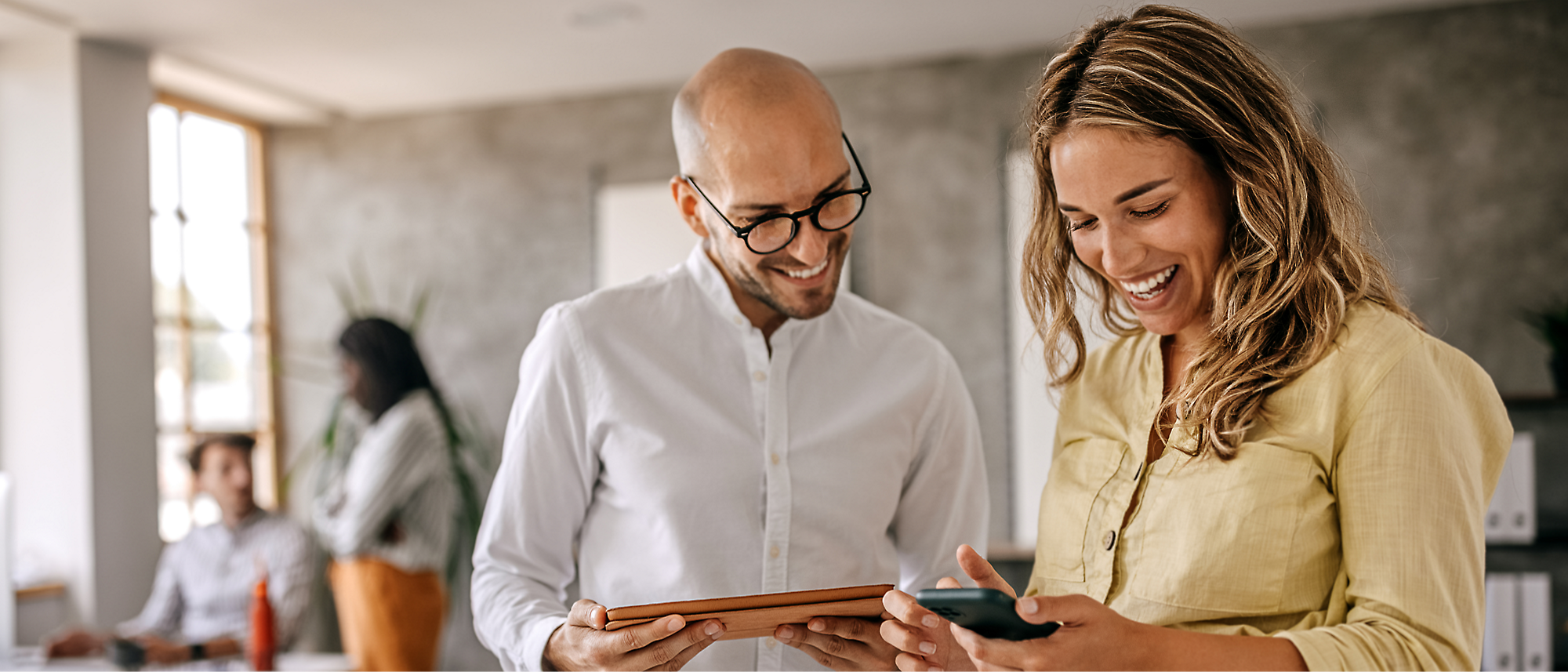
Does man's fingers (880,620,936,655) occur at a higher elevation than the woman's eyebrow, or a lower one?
lower

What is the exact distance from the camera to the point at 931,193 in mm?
4898

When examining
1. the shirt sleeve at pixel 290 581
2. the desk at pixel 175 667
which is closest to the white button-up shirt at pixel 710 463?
the desk at pixel 175 667

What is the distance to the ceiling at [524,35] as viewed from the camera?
4.22m

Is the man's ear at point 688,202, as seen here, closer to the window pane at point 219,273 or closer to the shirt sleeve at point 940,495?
the shirt sleeve at point 940,495

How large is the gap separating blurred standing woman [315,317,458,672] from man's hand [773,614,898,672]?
303 centimetres

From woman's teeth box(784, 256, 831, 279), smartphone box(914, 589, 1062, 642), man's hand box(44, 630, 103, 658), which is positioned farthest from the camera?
man's hand box(44, 630, 103, 658)

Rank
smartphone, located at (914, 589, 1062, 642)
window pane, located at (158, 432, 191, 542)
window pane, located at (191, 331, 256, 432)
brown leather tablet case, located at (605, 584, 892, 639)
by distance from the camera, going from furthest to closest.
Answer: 1. window pane, located at (191, 331, 256, 432)
2. window pane, located at (158, 432, 191, 542)
3. brown leather tablet case, located at (605, 584, 892, 639)
4. smartphone, located at (914, 589, 1062, 642)

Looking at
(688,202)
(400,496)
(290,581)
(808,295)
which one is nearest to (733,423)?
(808,295)

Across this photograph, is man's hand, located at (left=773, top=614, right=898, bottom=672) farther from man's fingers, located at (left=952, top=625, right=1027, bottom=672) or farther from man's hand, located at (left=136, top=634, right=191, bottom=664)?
man's hand, located at (left=136, top=634, right=191, bottom=664)

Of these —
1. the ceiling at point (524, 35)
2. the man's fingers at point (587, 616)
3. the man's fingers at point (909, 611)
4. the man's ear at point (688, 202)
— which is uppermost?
the ceiling at point (524, 35)

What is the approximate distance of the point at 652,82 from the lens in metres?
5.27

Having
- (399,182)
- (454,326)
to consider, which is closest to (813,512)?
(454,326)

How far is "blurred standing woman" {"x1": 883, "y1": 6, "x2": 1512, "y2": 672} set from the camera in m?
0.99

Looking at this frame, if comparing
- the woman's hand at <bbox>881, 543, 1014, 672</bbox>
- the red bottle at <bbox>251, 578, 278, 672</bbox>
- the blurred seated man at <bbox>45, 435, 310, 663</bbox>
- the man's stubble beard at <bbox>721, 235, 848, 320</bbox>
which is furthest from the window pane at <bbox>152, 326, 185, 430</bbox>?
the woman's hand at <bbox>881, 543, 1014, 672</bbox>
